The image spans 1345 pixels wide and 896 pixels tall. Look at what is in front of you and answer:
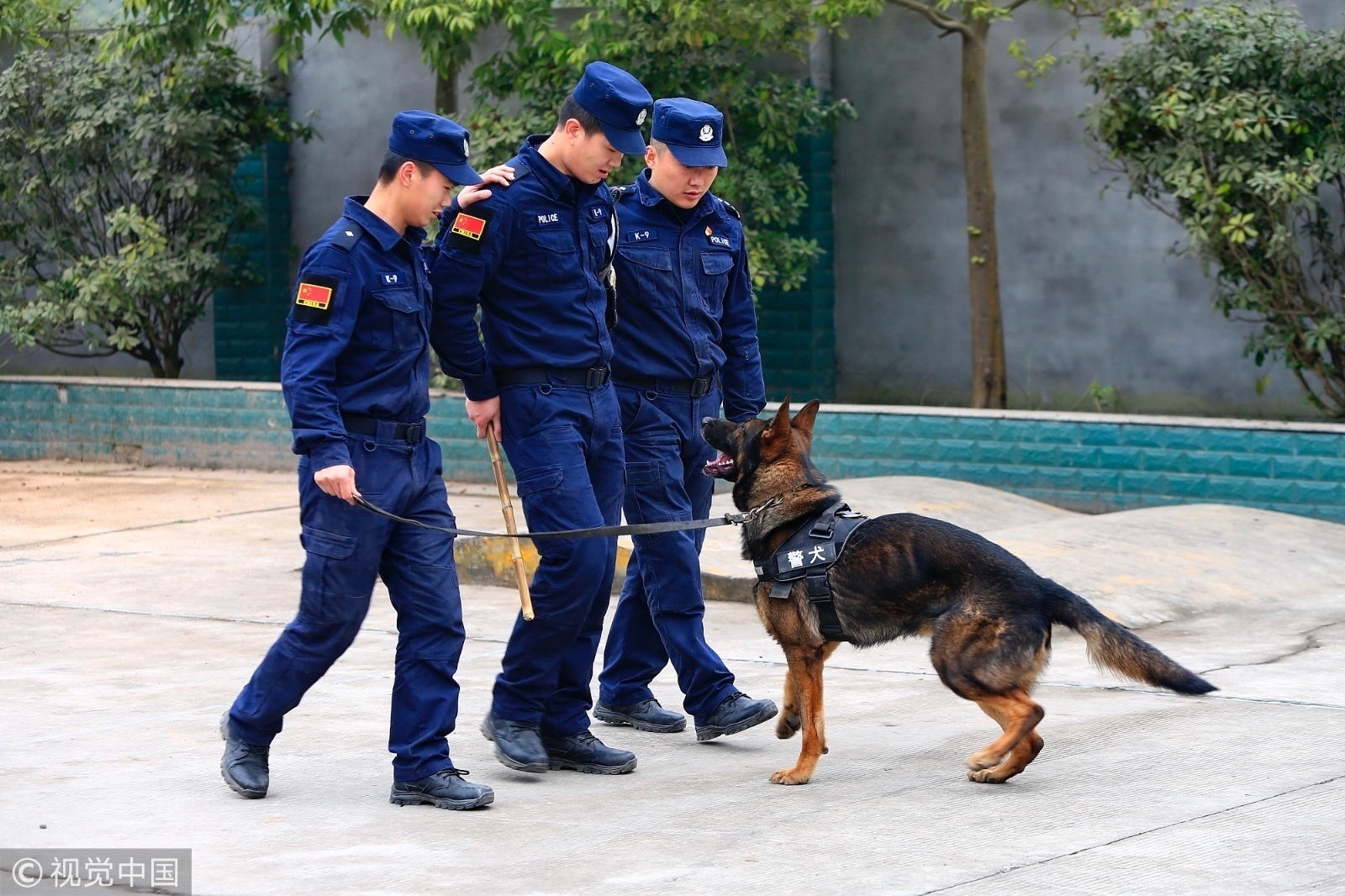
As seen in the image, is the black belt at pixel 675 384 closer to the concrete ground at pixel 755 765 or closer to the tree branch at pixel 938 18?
the concrete ground at pixel 755 765

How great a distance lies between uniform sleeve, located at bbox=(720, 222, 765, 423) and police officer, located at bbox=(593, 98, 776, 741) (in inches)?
6.7

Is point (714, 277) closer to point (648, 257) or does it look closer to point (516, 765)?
point (648, 257)

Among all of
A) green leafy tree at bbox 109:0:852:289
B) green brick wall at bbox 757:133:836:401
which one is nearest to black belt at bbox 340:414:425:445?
green leafy tree at bbox 109:0:852:289

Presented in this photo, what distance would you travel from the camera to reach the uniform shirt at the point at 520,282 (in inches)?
200

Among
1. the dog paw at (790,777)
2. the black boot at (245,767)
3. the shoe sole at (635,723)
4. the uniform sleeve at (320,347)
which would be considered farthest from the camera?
the shoe sole at (635,723)

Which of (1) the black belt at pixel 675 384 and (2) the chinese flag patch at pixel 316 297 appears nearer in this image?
(2) the chinese flag patch at pixel 316 297

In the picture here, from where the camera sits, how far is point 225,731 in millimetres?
4926

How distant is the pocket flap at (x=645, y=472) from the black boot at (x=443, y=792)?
1206 millimetres

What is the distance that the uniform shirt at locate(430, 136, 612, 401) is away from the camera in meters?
5.08

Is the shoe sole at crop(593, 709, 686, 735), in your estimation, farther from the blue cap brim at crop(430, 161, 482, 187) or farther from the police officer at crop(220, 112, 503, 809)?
the blue cap brim at crop(430, 161, 482, 187)

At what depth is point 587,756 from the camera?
17.2 ft

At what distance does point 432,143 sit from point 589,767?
1954 mm

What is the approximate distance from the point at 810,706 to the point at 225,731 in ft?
5.66

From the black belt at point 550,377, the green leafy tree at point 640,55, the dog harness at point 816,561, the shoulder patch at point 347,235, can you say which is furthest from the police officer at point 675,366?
the green leafy tree at point 640,55
